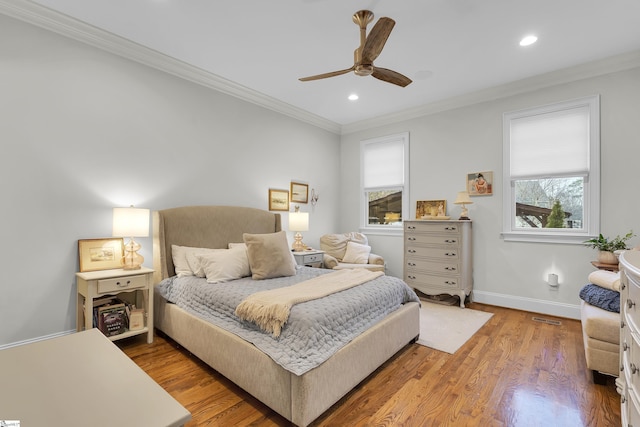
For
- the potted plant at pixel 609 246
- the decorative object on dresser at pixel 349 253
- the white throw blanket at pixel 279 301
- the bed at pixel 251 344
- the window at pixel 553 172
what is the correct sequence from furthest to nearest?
the decorative object on dresser at pixel 349 253
the window at pixel 553 172
the potted plant at pixel 609 246
the white throw blanket at pixel 279 301
the bed at pixel 251 344

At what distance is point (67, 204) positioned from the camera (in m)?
2.69

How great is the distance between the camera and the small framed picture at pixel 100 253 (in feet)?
9.00

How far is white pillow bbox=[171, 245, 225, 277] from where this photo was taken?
3.03 m

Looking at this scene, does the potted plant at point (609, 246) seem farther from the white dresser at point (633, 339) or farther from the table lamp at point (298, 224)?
the table lamp at point (298, 224)

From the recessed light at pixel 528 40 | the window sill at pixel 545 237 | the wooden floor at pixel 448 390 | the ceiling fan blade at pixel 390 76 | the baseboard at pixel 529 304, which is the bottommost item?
the wooden floor at pixel 448 390

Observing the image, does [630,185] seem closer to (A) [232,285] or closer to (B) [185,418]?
(A) [232,285]

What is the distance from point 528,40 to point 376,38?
1771 mm

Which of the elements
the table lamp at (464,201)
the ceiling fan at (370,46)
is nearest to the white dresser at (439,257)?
the table lamp at (464,201)

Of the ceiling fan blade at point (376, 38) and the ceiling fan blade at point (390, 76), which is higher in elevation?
the ceiling fan blade at point (376, 38)

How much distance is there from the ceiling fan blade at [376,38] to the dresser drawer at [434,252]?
8.84 ft

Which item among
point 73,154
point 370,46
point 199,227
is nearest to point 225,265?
point 199,227

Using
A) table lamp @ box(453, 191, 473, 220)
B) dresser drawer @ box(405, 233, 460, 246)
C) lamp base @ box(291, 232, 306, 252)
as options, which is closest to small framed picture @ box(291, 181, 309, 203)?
lamp base @ box(291, 232, 306, 252)

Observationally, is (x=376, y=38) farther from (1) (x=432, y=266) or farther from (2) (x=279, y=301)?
(1) (x=432, y=266)

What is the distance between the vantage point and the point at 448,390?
7.03 ft
